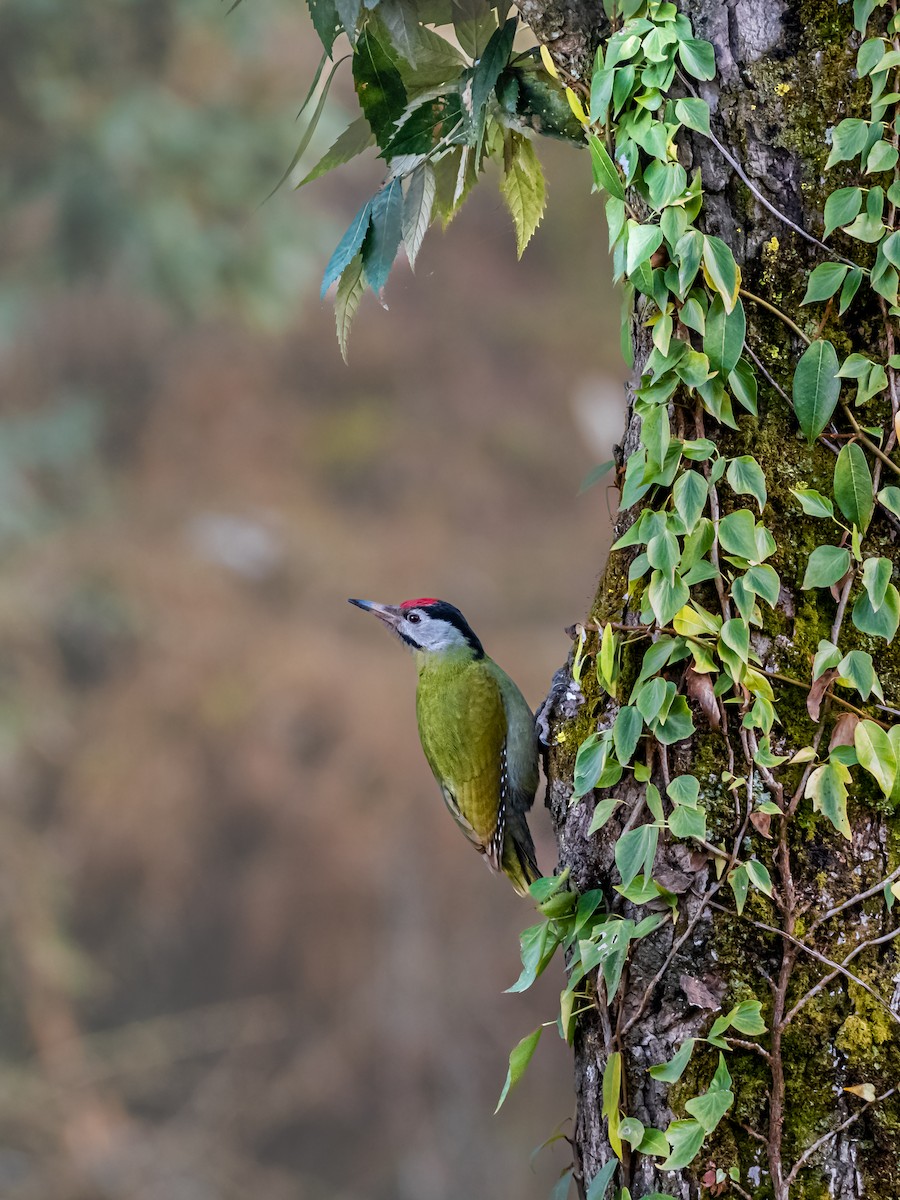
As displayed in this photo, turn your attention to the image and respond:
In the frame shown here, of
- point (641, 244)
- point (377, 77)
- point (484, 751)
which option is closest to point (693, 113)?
point (641, 244)

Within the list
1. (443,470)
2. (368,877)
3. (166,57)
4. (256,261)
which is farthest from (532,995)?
(166,57)

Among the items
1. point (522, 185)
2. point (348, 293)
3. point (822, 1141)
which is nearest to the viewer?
point (822, 1141)

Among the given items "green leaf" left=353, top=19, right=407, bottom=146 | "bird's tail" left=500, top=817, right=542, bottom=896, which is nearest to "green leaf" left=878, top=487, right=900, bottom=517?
A: "green leaf" left=353, top=19, right=407, bottom=146

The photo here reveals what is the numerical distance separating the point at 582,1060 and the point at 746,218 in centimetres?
129

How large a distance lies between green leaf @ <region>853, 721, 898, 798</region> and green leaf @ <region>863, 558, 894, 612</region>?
17 centimetres

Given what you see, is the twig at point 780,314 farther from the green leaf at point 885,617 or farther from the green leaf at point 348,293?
the green leaf at point 348,293

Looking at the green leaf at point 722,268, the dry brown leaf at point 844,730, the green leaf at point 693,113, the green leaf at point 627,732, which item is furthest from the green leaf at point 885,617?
the green leaf at point 693,113

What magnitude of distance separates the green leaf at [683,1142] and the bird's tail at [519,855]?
139 cm

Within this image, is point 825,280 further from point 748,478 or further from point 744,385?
point 748,478

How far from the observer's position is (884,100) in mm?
1627

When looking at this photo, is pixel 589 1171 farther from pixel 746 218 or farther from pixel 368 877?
pixel 368 877

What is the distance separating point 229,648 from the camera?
10.2m

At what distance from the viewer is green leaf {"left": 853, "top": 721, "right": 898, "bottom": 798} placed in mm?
1582

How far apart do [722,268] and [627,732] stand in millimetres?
660
